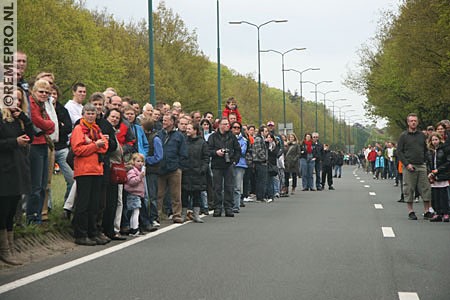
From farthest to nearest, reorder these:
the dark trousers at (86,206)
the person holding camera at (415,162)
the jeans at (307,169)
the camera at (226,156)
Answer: the jeans at (307,169), the camera at (226,156), the person holding camera at (415,162), the dark trousers at (86,206)

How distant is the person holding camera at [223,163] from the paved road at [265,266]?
188 cm

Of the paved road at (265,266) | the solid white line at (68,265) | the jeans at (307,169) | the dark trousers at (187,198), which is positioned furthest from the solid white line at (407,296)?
the jeans at (307,169)

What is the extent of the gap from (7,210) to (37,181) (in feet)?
5.52

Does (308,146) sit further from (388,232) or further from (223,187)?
(388,232)

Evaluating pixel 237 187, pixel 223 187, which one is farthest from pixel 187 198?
pixel 237 187

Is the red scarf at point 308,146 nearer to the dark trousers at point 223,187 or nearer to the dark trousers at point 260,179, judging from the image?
the dark trousers at point 260,179

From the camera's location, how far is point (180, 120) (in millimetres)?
14234

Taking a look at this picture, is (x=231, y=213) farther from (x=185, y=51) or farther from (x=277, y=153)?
(x=185, y=51)

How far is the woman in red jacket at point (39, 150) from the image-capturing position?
9766 millimetres

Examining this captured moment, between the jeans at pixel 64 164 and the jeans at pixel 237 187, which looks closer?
the jeans at pixel 64 164

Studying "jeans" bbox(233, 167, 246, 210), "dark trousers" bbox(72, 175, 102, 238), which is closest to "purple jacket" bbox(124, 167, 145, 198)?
"dark trousers" bbox(72, 175, 102, 238)

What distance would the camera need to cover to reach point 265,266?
8.41 metres

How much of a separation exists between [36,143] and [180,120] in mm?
4473

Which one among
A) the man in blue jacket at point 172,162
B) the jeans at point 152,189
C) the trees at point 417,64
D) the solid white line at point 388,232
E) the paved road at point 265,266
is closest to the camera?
the paved road at point 265,266
